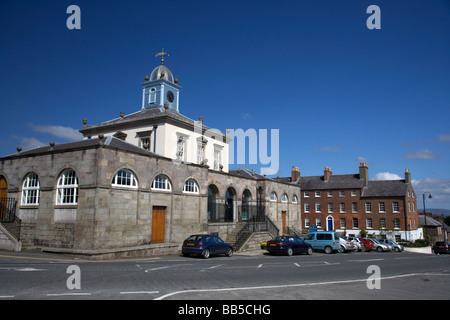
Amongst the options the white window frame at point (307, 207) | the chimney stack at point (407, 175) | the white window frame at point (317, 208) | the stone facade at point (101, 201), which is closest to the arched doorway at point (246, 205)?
the stone facade at point (101, 201)

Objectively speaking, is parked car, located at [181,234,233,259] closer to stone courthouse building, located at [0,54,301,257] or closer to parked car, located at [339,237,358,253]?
stone courthouse building, located at [0,54,301,257]

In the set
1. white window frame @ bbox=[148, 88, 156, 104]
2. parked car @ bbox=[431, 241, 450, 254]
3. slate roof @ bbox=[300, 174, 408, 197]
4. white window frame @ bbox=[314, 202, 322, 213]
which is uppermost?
white window frame @ bbox=[148, 88, 156, 104]

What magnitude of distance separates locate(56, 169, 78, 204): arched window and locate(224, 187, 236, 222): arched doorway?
1442cm

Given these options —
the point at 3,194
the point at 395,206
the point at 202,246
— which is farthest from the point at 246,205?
the point at 395,206

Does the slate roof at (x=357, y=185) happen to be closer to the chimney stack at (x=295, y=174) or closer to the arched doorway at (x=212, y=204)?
the chimney stack at (x=295, y=174)

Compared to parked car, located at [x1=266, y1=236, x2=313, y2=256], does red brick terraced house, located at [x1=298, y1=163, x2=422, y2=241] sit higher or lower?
higher

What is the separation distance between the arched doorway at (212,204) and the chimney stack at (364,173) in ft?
131

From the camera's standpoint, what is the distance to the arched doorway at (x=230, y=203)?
31.1m

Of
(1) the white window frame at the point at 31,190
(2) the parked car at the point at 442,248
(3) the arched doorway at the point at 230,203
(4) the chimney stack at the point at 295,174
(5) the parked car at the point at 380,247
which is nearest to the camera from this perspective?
(1) the white window frame at the point at 31,190

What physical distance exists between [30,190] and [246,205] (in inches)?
746

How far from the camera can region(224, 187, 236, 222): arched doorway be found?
31.1 metres

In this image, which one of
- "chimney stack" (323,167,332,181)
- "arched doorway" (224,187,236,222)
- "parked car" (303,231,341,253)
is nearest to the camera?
"parked car" (303,231,341,253)

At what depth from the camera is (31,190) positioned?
21.7 metres

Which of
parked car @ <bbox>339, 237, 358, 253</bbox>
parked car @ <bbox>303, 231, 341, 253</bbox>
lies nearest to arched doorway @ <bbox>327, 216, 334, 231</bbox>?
parked car @ <bbox>339, 237, 358, 253</bbox>
